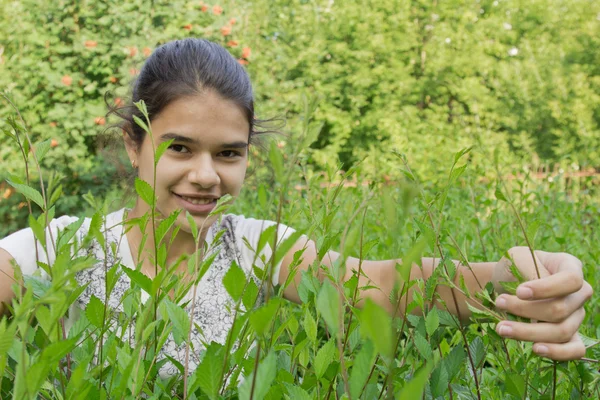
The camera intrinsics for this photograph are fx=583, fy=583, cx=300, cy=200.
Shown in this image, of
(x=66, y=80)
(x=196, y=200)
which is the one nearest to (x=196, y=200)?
(x=196, y=200)

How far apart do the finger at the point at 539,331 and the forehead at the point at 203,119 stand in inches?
37.1

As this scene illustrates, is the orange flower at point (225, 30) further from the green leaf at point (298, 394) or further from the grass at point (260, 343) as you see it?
the green leaf at point (298, 394)

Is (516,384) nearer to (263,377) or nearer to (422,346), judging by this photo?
(422,346)

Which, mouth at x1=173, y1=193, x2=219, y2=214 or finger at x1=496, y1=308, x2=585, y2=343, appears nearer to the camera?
finger at x1=496, y1=308, x2=585, y2=343

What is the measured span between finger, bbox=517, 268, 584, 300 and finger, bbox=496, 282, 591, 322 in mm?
17

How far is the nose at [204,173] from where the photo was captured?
1.40m

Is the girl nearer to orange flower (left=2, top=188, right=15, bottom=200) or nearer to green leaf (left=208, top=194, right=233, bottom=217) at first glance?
green leaf (left=208, top=194, right=233, bottom=217)

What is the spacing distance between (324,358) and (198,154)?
3.33 ft

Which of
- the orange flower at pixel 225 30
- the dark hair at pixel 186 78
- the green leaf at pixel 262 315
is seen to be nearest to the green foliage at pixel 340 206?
the green leaf at pixel 262 315

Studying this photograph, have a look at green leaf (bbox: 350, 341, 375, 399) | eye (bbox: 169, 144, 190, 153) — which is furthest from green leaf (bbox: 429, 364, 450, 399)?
eye (bbox: 169, 144, 190, 153)

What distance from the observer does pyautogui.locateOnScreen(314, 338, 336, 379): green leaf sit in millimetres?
497

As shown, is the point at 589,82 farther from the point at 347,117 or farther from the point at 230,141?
the point at 230,141

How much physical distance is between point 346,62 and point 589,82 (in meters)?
6.04

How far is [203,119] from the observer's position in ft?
4.80
